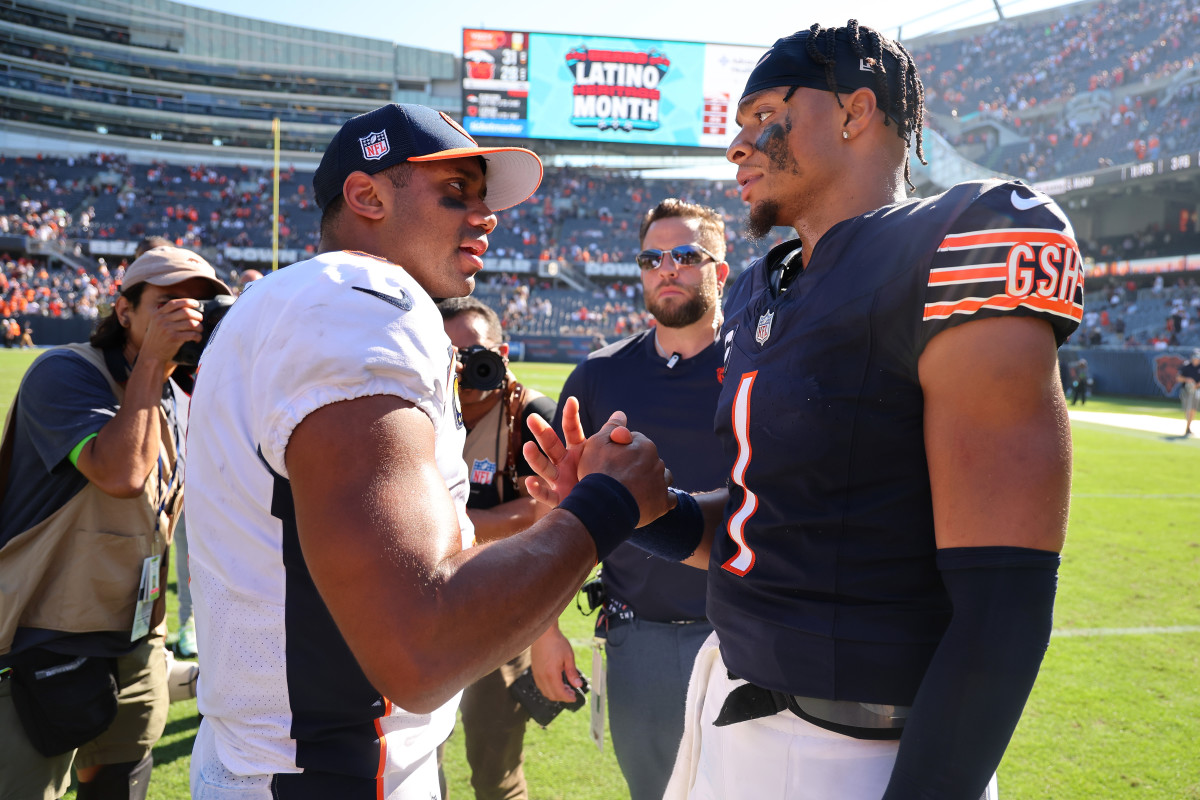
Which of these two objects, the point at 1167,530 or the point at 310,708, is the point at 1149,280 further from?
the point at 310,708

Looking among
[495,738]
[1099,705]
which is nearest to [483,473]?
[495,738]

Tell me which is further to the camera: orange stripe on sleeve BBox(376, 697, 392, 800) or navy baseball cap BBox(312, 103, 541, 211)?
navy baseball cap BBox(312, 103, 541, 211)

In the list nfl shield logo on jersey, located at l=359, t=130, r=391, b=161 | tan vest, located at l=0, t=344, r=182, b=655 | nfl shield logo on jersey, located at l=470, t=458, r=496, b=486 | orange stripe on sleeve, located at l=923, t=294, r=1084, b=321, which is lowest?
tan vest, located at l=0, t=344, r=182, b=655

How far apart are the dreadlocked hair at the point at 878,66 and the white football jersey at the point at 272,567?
1.06m

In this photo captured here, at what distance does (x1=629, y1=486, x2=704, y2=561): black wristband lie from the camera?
1863mm

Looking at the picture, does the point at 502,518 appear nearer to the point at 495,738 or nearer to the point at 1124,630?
the point at 495,738

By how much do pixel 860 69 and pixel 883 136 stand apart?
6.1 inches

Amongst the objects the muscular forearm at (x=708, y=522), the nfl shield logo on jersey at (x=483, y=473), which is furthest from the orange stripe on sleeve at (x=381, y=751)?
the nfl shield logo on jersey at (x=483, y=473)

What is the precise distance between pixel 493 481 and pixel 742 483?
186cm

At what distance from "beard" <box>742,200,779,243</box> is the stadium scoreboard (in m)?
40.4

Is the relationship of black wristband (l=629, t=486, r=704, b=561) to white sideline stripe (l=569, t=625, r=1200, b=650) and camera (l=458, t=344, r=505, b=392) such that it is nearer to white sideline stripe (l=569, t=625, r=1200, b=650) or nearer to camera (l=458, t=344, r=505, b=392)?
camera (l=458, t=344, r=505, b=392)

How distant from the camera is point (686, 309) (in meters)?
3.29

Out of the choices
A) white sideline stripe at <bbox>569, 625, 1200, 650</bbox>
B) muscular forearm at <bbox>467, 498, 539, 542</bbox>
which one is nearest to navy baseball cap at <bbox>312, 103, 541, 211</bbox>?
muscular forearm at <bbox>467, 498, 539, 542</bbox>

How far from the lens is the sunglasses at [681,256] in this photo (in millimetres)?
3412
